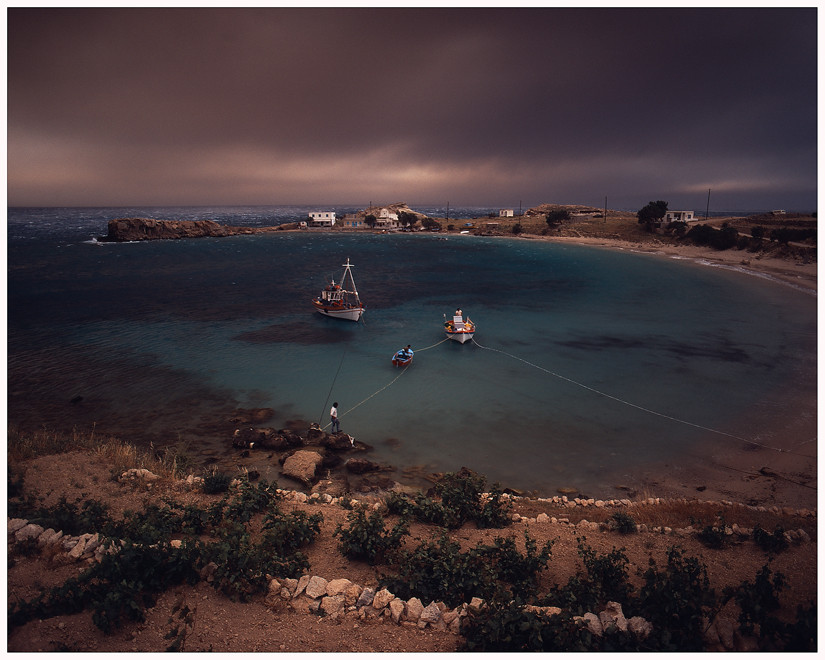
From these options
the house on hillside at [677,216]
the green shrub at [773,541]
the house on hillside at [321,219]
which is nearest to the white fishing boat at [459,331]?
the green shrub at [773,541]

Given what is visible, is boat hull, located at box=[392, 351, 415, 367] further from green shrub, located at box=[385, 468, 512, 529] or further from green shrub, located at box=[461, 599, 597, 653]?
green shrub, located at box=[461, 599, 597, 653]

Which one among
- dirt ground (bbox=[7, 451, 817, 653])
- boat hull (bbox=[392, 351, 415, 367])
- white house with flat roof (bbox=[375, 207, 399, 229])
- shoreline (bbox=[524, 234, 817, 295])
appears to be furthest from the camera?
white house with flat roof (bbox=[375, 207, 399, 229])

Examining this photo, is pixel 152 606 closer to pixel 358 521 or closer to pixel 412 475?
pixel 358 521

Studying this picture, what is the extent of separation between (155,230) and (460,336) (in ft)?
386

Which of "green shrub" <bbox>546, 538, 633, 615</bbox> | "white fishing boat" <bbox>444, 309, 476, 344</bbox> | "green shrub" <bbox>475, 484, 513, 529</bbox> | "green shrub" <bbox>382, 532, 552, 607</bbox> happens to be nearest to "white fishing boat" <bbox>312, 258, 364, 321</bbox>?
"white fishing boat" <bbox>444, 309, 476, 344</bbox>

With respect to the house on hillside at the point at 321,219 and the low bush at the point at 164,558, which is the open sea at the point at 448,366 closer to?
the low bush at the point at 164,558

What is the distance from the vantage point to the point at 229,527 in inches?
382

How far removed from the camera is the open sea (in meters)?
17.8

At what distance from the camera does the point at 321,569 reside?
27.7 feet

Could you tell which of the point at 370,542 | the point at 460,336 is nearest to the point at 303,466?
the point at 370,542

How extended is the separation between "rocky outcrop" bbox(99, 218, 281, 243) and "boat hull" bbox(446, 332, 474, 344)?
113m

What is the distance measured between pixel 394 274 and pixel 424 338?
35.5 metres

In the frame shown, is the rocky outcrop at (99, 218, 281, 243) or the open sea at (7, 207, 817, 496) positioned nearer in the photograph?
the open sea at (7, 207, 817, 496)

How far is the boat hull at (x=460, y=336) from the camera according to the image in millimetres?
30797
